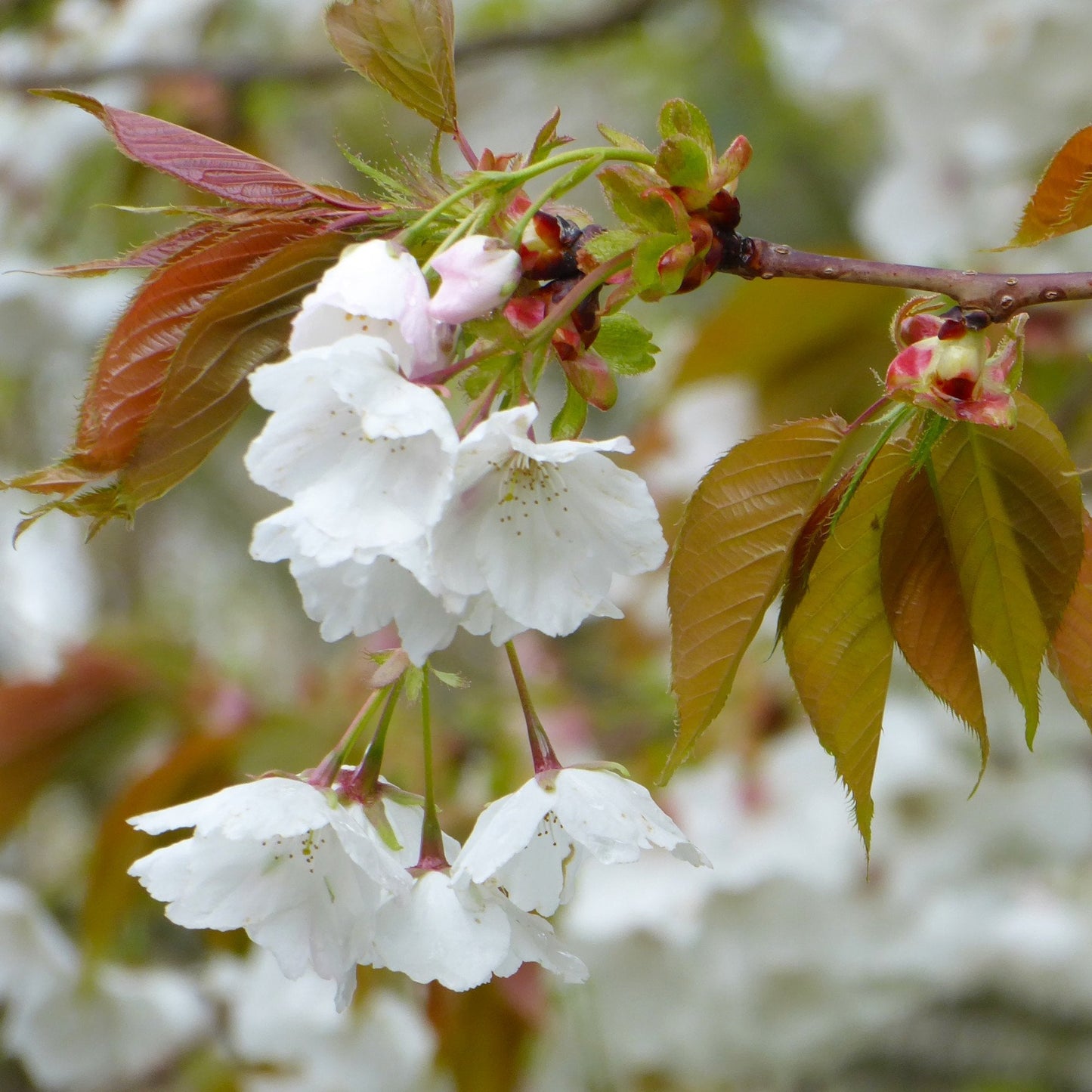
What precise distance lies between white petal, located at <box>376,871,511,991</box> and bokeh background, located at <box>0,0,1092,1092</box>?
15.5 inches

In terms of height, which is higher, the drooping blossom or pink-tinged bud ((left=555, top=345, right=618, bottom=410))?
pink-tinged bud ((left=555, top=345, right=618, bottom=410))

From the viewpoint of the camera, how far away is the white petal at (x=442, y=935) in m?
0.59

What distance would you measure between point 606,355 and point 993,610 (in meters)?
0.20

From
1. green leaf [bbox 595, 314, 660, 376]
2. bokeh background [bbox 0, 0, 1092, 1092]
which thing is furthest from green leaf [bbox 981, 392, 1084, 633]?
bokeh background [bbox 0, 0, 1092, 1092]

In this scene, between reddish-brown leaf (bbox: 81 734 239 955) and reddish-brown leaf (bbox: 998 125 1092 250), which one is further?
reddish-brown leaf (bbox: 81 734 239 955)

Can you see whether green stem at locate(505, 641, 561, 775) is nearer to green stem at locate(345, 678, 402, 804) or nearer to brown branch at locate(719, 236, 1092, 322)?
green stem at locate(345, 678, 402, 804)

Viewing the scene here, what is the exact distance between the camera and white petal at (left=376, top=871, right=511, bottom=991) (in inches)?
23.1

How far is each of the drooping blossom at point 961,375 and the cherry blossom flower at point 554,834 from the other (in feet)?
0.71

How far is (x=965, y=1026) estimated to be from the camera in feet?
13.5

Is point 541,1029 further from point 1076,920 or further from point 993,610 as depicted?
point 1076,920

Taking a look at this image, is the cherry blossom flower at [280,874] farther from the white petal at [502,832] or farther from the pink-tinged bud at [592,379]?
the pink-tinged bud at [592,379]

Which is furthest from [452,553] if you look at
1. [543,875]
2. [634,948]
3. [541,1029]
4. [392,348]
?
[634,948]

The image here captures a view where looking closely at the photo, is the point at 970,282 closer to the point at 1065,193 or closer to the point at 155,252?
the point at 1065,193

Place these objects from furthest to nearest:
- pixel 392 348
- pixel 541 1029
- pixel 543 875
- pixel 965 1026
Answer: pixel 965 1026 → pixel 541 1029 → pixel 543 875 → pixel 392 348
